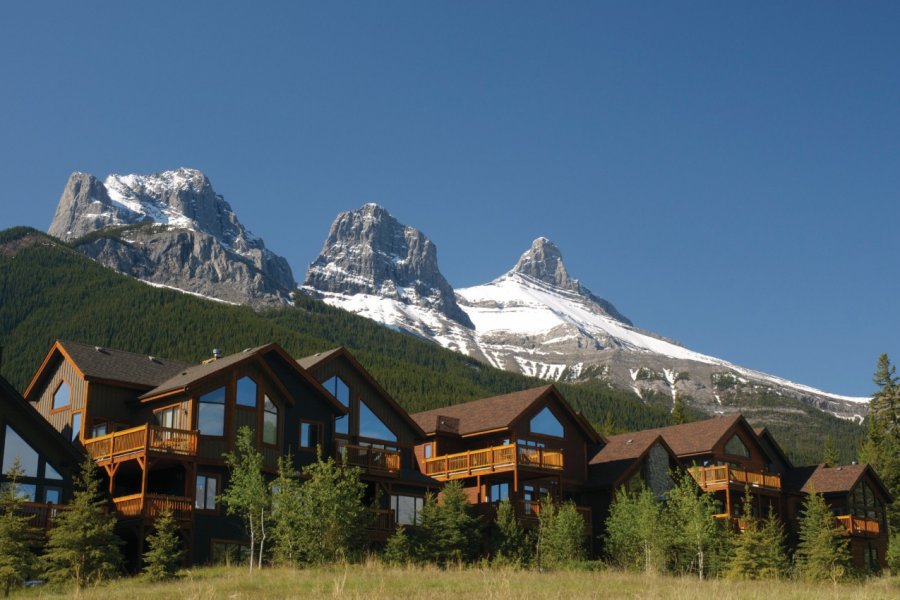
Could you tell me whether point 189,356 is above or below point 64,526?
above

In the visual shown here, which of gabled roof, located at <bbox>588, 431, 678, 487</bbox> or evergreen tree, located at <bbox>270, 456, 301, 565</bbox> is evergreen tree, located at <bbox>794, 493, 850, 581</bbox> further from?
evergreen tree, located at <bbox>270, 456, 301, 565</bbox>

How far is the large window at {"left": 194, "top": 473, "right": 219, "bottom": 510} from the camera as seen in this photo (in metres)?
41.2

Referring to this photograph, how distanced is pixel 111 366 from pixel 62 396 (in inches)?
91.0

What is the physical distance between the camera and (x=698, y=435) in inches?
2442

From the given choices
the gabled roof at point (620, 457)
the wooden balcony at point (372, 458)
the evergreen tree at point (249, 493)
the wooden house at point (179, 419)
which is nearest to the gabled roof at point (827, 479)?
the gabled roof at point (620, 457)

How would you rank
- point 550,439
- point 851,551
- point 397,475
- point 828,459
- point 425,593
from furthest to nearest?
1. point 828,459
2. point 851,551
3. point 550,439
4. point 397,475
5. point 425,593

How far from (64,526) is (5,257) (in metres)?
159

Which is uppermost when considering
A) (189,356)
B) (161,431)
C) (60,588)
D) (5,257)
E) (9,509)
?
(5,257)

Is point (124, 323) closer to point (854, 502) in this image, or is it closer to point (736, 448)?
point (736, 448)

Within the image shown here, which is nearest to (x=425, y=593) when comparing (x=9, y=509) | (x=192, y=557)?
(x=9, y=509)

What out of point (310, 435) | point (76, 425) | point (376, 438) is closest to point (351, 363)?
point (376, 438)

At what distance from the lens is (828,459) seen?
92875 mm

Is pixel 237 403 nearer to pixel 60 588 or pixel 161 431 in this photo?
pixel 161 431

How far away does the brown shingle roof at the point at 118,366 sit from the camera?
44.7 metres
